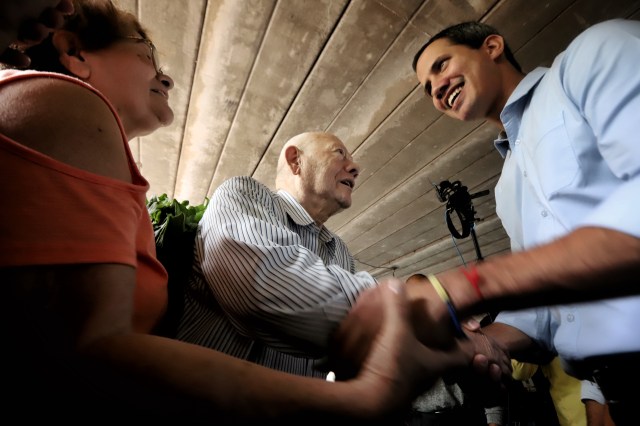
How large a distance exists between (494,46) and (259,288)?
210cm

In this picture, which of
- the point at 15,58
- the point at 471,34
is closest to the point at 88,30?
the point at 15,58

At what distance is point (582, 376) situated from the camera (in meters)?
1.17

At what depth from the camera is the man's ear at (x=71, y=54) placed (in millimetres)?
987

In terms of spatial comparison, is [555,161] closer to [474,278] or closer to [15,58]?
[474,278]

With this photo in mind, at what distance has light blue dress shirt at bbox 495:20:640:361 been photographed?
917 millimetres

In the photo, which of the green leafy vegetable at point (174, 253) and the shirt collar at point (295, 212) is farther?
the shirt collar at point (295, 212)

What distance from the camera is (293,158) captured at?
2049mm

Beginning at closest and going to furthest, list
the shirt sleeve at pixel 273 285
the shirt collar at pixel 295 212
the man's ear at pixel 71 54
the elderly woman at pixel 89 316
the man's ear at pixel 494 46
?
the elderly woman at pixel 89 316, the shirt sleeve at pixel 273 285, the man's ear at pixel 71 54, the shirt collar at pixel 295 212, the man's ear at pixel 494 46

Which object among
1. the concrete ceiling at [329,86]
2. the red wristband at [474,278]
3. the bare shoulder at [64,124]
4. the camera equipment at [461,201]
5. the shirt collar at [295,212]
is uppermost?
the concrete ceiling at [329,86]

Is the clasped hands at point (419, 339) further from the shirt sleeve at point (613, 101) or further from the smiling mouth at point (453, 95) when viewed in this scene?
the smiling mouth at point (453, 95)

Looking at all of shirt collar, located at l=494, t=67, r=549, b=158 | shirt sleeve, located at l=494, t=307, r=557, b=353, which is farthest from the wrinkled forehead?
shirt sleeve, located at l=494, t=307, r=557, b=353

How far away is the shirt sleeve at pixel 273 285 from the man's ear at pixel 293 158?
3.25 ft

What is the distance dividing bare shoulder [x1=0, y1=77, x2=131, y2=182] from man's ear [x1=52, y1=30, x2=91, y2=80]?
0.55 metres

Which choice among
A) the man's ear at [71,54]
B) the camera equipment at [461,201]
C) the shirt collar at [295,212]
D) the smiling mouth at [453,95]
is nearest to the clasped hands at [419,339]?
the shirt collar at [295,212]
